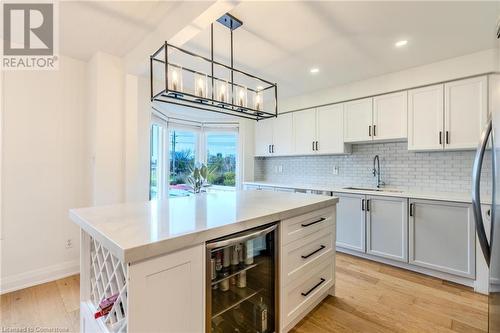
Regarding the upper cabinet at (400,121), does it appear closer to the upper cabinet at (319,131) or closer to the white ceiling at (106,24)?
the upper cabinet at (319,131)

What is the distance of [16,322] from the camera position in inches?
74.4

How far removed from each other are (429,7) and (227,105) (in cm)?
177

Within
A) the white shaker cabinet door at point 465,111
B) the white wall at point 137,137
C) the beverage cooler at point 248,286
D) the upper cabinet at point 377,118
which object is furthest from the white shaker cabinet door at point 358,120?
the white wall at point 137,137

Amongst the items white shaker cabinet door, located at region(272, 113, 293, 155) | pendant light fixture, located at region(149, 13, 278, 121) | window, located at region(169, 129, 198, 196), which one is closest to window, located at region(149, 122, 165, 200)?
window, located at region(169, 129, 198, 196)

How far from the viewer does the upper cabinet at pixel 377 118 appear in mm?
3113

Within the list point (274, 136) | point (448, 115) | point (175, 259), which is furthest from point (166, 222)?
point (274, 136)

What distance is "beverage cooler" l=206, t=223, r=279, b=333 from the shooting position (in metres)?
1.47

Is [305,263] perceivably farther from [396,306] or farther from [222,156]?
[222,156]

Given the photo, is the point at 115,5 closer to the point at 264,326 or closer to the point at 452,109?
the point at 264,326

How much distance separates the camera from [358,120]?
349cm

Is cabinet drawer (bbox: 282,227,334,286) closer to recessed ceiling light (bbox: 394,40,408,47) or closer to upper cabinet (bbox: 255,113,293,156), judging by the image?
recessed ceiling light (bbox: 394,40,408,47)

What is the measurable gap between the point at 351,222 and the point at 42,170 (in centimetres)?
381

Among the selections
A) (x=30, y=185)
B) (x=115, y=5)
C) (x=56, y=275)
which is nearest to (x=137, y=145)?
(x=30, y=185)

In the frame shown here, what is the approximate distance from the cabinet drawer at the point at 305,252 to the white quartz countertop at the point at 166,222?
0.26 m
